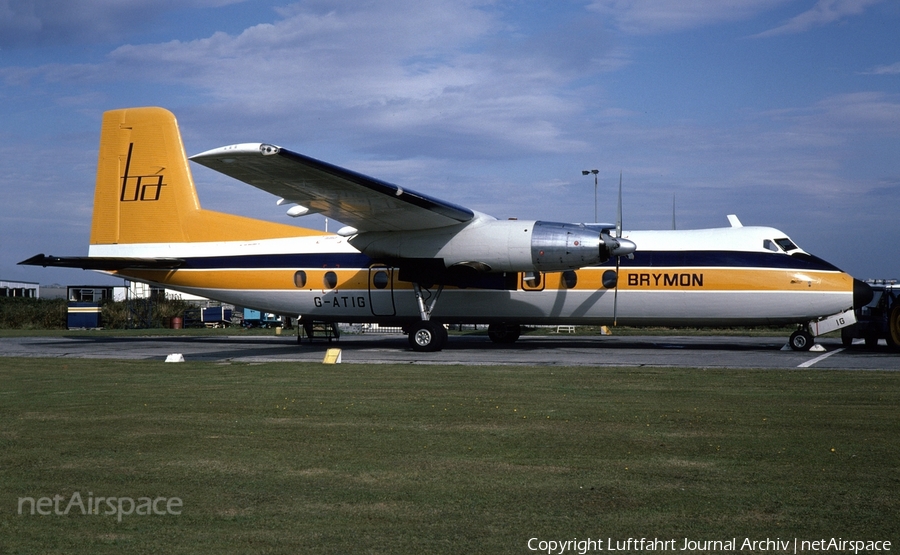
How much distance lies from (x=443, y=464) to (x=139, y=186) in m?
20.7

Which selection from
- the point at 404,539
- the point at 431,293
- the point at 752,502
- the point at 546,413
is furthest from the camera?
the point at 431,293

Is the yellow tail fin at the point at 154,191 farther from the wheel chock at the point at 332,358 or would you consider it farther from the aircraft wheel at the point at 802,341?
the aircraft wheel at the point at 802,341

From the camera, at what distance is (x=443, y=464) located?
7.16 metres

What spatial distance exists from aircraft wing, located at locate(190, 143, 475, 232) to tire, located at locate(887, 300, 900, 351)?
1181 cm

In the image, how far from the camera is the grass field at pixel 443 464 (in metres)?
5.17

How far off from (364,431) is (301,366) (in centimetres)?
837

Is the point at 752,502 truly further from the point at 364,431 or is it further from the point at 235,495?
the point at 364,431

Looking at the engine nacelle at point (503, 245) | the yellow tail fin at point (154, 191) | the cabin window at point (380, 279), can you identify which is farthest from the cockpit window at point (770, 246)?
the yellow tail fin at point (154, 191)

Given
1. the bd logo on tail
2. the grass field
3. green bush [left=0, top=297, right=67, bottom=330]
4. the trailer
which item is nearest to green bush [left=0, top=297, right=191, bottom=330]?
green bush [left=0, top=297, right=67, bottom=330]

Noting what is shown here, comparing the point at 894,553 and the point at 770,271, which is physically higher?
the point at 770,271

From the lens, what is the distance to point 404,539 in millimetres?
5016

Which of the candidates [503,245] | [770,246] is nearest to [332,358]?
[503,245]

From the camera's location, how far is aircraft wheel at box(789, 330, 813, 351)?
21.7 m

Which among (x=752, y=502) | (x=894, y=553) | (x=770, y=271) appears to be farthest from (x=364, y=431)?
(x=770, y=271)
